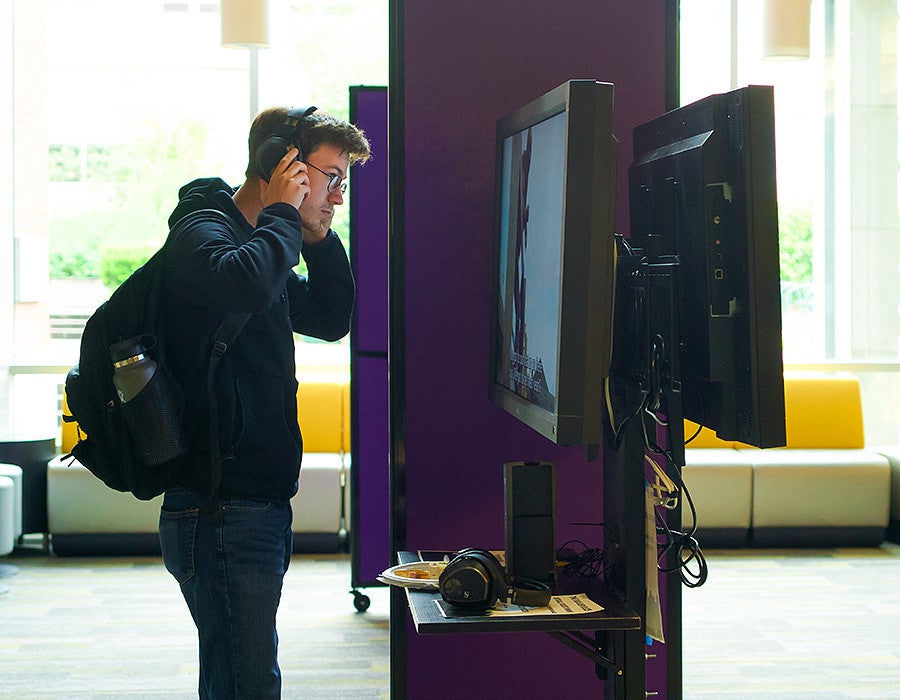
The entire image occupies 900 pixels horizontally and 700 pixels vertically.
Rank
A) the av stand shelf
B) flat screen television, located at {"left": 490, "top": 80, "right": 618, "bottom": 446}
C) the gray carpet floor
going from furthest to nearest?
1. the gray carpet floor
2. the av stand shelf
3. flat screen television, located at {"left": 490, "top": 80, "right": 618, "bottom": 446}

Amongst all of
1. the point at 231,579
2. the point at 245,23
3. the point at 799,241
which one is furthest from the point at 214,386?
the point at 799,241

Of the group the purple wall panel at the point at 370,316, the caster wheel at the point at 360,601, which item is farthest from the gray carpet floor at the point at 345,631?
the purple wall panel at the point at 370,316

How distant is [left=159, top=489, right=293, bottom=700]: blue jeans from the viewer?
6.73 ft

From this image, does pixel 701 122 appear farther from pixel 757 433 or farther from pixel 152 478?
pixel 152 478

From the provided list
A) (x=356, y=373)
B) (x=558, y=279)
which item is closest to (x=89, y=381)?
(x=558, y=279)

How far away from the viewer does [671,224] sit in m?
1.82

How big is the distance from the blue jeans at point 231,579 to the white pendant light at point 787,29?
15.3ft

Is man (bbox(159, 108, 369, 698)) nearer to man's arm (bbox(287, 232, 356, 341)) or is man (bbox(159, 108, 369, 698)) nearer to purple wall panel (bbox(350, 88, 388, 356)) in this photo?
man's arm (bbox(287, 232, 356, 341))

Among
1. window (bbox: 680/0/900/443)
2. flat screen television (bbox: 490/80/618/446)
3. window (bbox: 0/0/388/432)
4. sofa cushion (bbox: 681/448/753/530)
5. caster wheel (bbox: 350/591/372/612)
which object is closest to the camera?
flat screen television (bbox: 490/80/618/446)

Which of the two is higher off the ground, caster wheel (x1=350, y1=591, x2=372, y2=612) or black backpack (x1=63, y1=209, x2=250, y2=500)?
black backpack (x1=63, y1=209, x2=250, y2=500)

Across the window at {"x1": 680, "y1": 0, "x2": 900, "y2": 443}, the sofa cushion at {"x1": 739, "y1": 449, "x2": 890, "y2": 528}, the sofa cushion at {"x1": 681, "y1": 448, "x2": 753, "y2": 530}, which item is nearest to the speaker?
the sofa cushion at {"x1": 681, "y1": 448, "x2": 753, "y2": 530}

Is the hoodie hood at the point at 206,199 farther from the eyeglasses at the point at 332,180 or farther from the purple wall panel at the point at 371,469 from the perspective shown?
the purple wall panel at the point at 371,469

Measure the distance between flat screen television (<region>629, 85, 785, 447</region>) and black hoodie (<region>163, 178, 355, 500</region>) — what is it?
739 millimetres

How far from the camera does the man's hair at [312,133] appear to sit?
2176 mm
